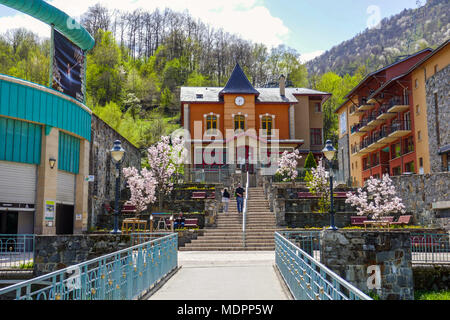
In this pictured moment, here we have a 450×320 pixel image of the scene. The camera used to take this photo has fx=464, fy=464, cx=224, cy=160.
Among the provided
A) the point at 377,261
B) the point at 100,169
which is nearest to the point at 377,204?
the point at 377,261

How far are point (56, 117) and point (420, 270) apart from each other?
1737 centimetres

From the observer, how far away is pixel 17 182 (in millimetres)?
20891

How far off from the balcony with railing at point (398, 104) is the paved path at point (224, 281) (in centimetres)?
2690

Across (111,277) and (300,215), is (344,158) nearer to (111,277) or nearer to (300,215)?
(300,215)

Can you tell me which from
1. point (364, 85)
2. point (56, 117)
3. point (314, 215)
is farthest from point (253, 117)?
point (56, 117)

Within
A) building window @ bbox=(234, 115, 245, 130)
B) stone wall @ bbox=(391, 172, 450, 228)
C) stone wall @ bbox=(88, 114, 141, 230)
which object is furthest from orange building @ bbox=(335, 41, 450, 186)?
stone wall @ bbox=(88, 114, 141, 230)

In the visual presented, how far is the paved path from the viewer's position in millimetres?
A: 9447

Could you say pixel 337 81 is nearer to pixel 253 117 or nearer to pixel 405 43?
pixel 253 117

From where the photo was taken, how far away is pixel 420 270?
16.3 m

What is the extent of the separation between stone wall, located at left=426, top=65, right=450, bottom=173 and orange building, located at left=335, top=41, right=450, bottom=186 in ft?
0.23

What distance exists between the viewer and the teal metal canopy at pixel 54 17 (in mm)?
21703

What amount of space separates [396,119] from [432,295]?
29.0m

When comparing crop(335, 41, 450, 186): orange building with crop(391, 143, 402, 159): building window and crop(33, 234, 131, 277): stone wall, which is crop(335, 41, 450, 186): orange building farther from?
crop(33, 234, 131, 277): stone wall

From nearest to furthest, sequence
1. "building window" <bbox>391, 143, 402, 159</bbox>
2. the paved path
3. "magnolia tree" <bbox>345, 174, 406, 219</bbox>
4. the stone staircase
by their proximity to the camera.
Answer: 1. the paved path
2. the stone staircase
3. "magnolia tree" <bbox>345, 174, 406, 219</bbox>
4. "building window" <bbox>391, 143, 402, 159</bbox>
